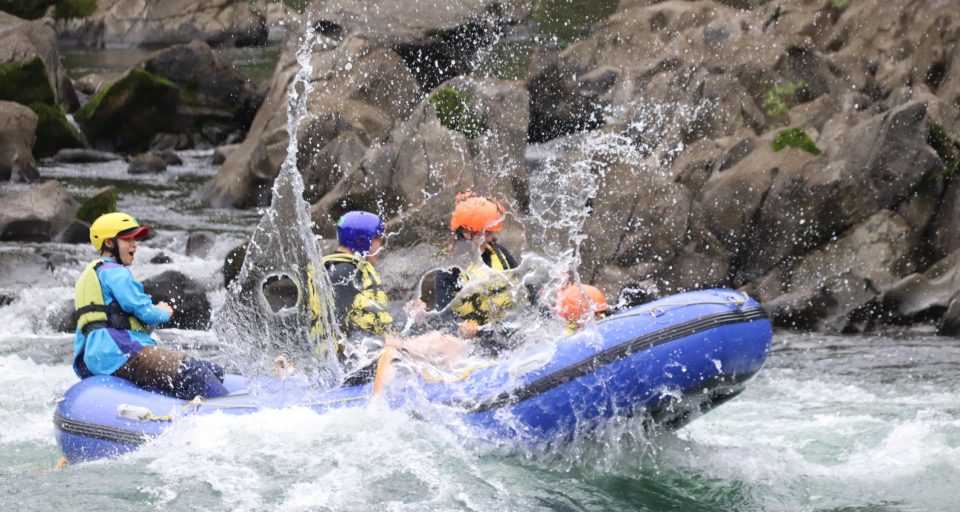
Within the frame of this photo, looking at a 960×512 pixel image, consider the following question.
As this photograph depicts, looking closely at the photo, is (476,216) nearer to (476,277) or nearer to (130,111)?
(476,277)

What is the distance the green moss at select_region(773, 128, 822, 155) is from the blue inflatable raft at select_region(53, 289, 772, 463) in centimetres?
565

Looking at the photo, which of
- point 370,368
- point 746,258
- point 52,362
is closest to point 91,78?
point 52,362

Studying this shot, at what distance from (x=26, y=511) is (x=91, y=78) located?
2323 cm

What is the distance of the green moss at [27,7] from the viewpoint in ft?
131

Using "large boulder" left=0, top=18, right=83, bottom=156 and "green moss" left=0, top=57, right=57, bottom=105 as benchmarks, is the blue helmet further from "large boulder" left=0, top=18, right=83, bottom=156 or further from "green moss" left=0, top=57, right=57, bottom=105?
"green moss" left=0, top=57, right=57, bottom=105

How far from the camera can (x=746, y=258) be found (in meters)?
12.7

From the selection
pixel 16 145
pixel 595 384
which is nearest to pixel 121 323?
pixel 595 384

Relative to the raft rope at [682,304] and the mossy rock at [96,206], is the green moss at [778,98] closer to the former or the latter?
the raft rope at [682,304]

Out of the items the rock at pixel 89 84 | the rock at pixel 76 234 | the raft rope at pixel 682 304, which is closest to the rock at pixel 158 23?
the rock at pixel 89 84

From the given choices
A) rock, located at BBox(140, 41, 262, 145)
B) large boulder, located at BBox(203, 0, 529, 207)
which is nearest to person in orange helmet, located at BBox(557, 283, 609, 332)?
large boulder, located at BBox(203, 0, 529, 207)

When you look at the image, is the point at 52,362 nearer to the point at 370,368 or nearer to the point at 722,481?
the point at 370,368

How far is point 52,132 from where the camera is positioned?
2228 cm

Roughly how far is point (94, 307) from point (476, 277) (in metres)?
2.41

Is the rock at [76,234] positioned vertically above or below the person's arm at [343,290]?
above
